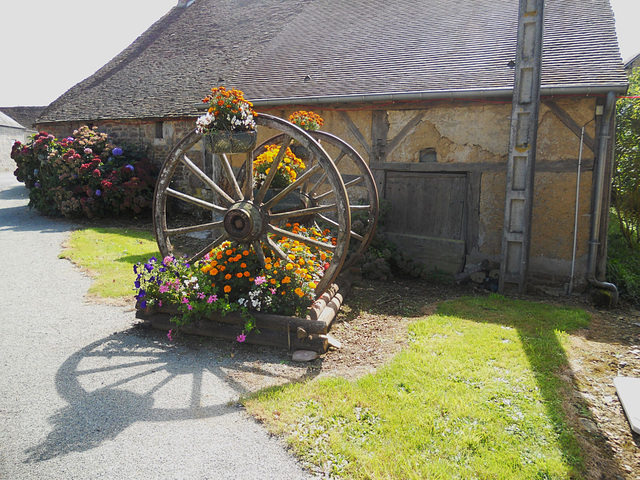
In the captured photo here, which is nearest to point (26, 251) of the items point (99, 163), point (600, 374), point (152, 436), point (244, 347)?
point (99, 163)

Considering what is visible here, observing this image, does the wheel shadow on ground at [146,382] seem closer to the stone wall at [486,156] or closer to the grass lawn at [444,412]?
the grass lawn at [444,412]

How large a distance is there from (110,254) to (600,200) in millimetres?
7644

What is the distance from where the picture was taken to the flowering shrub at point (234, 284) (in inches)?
165

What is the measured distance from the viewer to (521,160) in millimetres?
6062

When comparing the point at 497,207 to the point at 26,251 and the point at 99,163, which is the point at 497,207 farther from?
the point at 99,163

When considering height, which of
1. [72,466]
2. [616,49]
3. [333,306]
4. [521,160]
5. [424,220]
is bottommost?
[72,466]

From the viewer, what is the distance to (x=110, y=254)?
7789 millimetres

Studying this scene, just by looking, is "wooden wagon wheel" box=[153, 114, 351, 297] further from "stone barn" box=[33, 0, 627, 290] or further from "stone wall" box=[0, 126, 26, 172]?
"stone wall" box=[0, 126, 26, 172]

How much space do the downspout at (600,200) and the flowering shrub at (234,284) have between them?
393cm

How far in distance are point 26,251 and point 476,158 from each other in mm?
7842

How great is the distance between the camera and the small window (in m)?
7.08

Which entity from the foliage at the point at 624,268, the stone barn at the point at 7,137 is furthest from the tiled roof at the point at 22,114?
the foliage at the point at 624,268

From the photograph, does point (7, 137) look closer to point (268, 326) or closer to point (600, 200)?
point (268, 326)

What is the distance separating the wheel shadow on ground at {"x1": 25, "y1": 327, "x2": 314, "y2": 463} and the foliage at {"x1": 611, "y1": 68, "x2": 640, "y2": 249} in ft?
24.3
